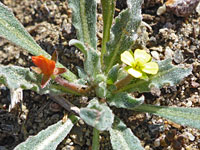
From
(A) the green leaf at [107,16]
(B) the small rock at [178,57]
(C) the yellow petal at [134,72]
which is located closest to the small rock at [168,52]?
(B) the small rock at [178,57]

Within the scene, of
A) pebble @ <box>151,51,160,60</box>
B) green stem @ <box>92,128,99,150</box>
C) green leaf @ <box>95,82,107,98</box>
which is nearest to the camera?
green leaf @ <box>95,82,107,98</box>

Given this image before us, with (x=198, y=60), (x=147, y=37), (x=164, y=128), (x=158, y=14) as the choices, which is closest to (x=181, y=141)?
(x=164, y=128)

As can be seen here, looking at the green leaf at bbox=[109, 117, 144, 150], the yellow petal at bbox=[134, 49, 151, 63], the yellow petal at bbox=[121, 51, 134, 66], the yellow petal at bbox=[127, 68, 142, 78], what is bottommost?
the green leaf at bbox=[109, 117, 144, 150]

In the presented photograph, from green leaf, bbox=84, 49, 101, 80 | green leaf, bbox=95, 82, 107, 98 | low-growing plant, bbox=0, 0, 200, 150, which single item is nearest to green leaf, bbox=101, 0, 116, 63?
low-growing plant, bbox=0, 0, 200, 150

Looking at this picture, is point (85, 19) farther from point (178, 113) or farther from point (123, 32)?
point (178, 113)

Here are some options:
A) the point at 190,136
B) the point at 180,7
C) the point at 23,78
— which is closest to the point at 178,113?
the point at 190,136

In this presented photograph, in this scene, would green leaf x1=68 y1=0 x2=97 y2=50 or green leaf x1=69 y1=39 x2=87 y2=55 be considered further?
green leaf x1=68 y1=0 x2=97 y2=50

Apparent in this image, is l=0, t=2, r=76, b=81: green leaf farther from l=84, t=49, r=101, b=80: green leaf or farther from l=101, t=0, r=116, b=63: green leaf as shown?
l=101, t=0, r=116, b=63: green leaf
